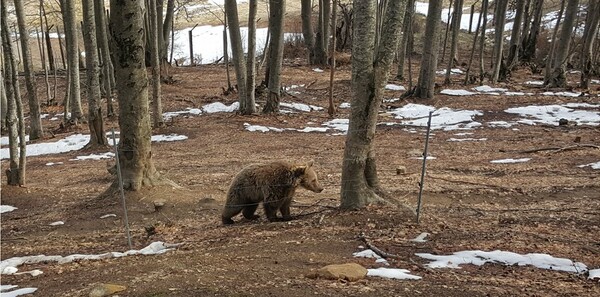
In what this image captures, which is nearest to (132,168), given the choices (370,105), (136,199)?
(136,199)

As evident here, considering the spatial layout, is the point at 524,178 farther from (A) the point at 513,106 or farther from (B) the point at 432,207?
(A) the point at 513,106

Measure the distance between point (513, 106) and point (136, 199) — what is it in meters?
15.0

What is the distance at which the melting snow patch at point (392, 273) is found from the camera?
4536 millimetres

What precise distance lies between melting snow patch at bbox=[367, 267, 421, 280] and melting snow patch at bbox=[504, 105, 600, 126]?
12.8 meters

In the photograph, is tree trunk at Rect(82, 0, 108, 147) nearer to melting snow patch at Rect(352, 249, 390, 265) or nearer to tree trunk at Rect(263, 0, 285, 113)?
tree trunk at Rect(263, 0, 285, 113)

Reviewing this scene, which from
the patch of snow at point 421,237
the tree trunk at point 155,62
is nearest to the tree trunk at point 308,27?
the tree trunk at point 155,62

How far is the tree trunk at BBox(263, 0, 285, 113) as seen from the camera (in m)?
17.1

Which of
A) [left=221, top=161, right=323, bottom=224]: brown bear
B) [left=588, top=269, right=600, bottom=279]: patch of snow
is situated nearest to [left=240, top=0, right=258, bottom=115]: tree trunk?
[left=221, top=161, right=323, bottom=224]: brown bear

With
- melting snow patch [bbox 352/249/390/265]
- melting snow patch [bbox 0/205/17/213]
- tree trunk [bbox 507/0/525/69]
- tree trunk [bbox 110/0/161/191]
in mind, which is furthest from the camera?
tree trunk [bbox 507/0/525/69]

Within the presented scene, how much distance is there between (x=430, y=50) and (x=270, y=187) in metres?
14.7

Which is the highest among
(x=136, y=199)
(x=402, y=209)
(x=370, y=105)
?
(x=370, y=105)

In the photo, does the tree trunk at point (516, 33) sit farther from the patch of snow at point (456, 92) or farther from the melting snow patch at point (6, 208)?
the melting snow patch at point (6, 208)

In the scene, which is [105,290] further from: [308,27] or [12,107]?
[308,27]

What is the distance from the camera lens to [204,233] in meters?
6.59
